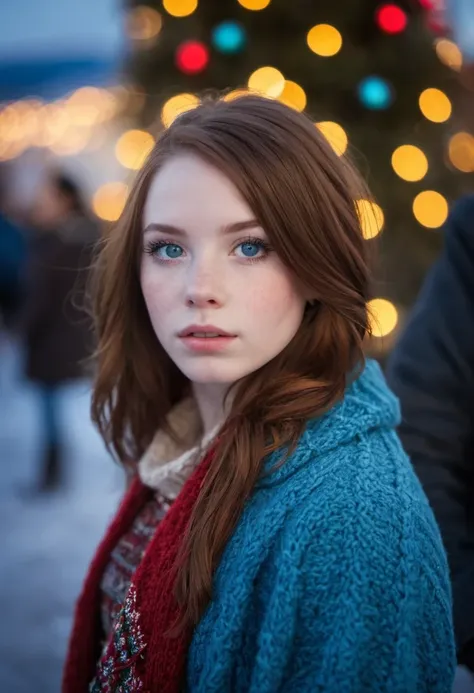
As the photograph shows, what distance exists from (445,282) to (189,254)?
606 millimetres

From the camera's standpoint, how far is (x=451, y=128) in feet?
11.9

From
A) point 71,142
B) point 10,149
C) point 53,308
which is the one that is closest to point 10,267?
point 10,149

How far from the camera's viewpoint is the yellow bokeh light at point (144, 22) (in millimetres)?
3693

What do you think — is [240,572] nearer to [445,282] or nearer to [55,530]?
[445,282]

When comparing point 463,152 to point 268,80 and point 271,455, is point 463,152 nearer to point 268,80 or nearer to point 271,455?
point 268,80

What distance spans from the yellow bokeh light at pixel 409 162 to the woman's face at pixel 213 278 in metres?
2.65

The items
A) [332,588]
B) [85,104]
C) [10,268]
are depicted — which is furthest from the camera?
[10,268]

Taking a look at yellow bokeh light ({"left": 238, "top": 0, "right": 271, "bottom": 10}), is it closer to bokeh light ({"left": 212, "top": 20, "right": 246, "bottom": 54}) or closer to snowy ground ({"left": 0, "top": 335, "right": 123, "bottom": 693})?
bokeh light ({"left": 212, "top": 20, "right": 246, "bottom": 54})

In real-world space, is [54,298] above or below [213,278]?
above

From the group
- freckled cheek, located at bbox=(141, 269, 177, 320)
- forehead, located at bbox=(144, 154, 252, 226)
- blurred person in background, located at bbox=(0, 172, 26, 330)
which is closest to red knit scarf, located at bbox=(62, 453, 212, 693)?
freckled cheek, located at bbox=(141, 269, 177, 320)

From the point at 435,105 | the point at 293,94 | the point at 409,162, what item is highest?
the point at 293,94

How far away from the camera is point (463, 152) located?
372 cm

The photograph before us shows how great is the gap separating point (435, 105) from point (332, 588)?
3156 mm

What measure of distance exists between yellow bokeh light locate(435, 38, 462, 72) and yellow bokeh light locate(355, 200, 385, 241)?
8.12 feet
